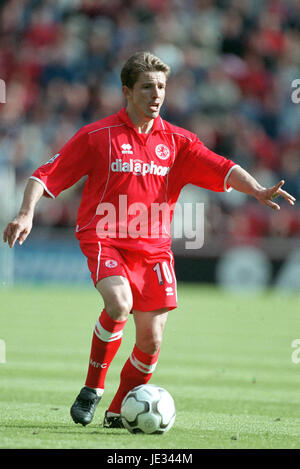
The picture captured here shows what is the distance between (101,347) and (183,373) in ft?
9.47

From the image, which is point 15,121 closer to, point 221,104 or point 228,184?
point 221,104

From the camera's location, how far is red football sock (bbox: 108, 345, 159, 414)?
578 centimetres

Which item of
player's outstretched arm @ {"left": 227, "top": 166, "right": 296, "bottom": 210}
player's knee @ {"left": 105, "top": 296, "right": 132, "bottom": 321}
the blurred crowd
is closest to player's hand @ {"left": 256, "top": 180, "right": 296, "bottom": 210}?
player's outstretched arm @ {"left": 227, "top": 166, "right": 296, "bottom": 210}

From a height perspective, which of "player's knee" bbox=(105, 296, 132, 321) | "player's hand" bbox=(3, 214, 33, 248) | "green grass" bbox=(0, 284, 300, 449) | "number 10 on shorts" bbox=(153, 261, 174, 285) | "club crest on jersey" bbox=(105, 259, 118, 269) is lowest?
"green grass" bbox=(0, 284, 300, 449)

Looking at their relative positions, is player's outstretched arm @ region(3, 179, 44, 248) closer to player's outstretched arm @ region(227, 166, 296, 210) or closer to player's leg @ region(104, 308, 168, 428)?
player's leg @ region(104, 308, 168, 428)

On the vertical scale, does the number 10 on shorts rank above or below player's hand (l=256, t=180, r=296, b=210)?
below

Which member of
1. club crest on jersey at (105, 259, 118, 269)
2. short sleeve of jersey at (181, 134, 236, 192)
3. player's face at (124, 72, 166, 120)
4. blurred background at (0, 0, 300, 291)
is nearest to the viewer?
club crest on jersey at (105, 259, 118, 269)

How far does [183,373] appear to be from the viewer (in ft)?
27.7

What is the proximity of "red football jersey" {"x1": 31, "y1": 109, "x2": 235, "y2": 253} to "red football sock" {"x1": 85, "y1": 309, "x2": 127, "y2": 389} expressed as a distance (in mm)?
530

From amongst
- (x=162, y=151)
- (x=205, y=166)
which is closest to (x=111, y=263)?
(x=162, y=151)

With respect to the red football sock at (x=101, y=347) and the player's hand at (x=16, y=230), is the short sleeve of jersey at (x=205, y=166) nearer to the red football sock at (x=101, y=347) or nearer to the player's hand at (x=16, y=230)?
the red football sock at (x=101, y=347)

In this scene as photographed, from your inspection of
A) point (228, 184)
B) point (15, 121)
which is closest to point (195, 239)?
point (15, 121)

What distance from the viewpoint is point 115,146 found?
580cm
